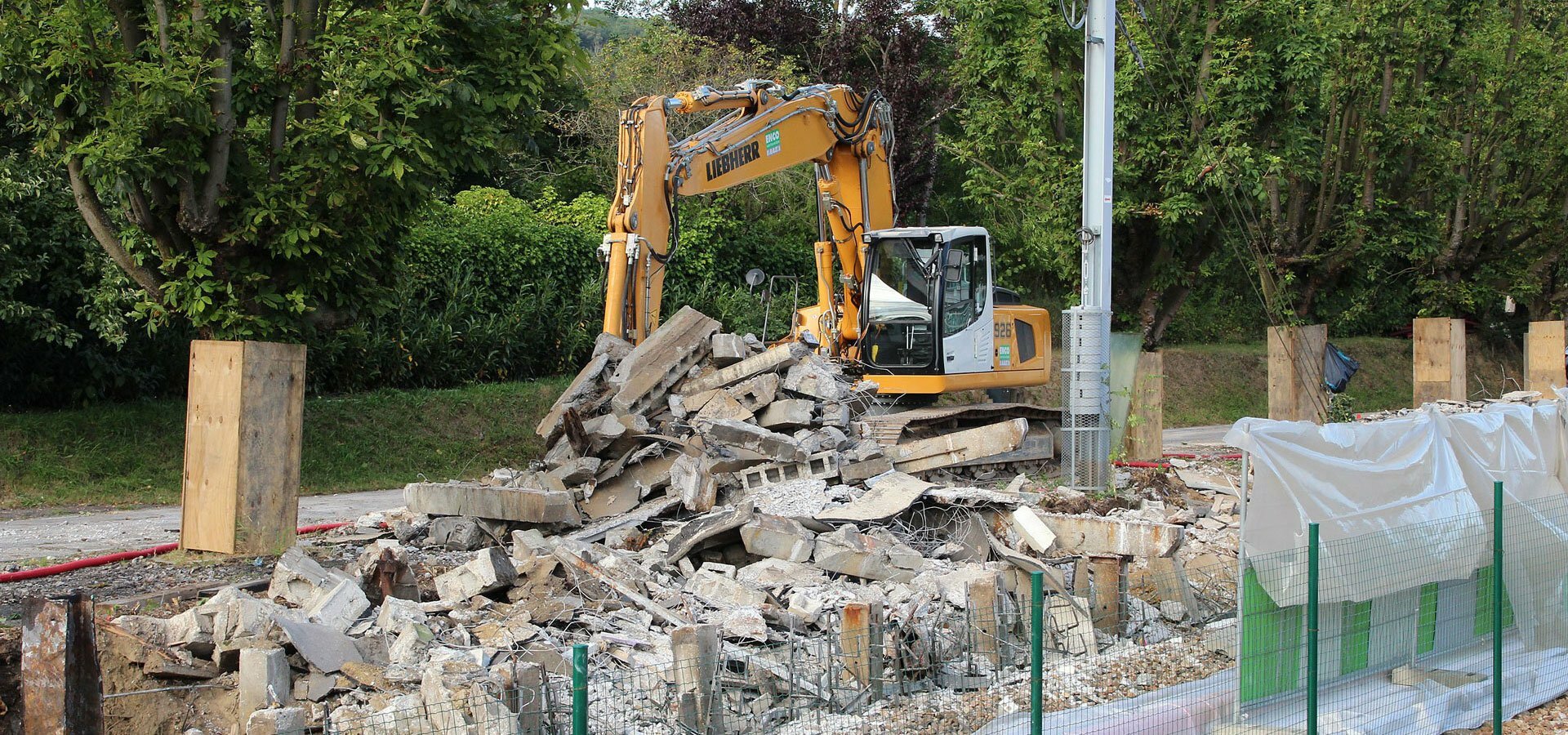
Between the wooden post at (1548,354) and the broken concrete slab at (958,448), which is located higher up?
the wooden post at (1548,354)

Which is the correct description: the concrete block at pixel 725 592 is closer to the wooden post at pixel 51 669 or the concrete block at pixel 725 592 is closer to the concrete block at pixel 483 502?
the concrete block at pixel 483 502

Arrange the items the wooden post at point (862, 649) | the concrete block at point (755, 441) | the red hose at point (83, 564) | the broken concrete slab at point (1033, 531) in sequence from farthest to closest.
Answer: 1. the concrete block at point (755, 441)
2. the broken concrete slab at point (1033, 531)
3. the red hose at point (83, 564)
4. the wooden post at point (862, 649)

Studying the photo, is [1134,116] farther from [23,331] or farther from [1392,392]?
[1392,392]

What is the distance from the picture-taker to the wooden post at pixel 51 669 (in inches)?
231

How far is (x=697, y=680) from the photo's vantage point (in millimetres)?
6430

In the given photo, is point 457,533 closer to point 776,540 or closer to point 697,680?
point 776,540

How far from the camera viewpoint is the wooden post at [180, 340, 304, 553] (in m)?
9.36

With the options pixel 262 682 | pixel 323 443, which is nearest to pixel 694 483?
pixel 262 682

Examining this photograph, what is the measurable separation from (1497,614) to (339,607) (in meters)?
6.53

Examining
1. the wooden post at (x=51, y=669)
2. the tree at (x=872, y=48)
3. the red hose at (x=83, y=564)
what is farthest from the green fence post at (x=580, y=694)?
the tree at (x=872, y=48)

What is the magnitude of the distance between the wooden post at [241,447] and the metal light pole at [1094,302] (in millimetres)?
7031

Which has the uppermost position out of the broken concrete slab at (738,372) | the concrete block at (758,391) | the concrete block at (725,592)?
the broken concrete slab at (738,372)

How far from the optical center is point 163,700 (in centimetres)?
657

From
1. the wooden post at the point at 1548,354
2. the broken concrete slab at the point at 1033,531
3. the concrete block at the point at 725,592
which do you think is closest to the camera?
the concrete block at the point at 725,592
